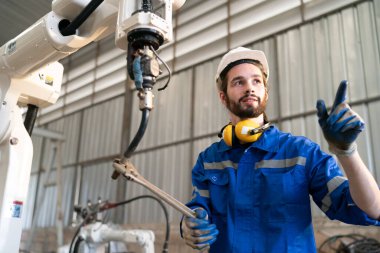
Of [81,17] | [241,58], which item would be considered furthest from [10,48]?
[241,58]

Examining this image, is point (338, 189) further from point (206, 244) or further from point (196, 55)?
point (196, 55)

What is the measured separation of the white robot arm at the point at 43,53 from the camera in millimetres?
1078

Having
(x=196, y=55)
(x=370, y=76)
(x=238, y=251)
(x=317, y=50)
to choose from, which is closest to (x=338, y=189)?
(x=238, y=251)

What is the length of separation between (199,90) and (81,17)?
4.53m

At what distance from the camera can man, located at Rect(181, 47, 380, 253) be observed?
1.00 metres

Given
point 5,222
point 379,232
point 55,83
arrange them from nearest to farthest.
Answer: point 5,222, point 55,83, point 379,232

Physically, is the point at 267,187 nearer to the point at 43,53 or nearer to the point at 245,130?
the point at 245,130

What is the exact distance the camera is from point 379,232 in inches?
144

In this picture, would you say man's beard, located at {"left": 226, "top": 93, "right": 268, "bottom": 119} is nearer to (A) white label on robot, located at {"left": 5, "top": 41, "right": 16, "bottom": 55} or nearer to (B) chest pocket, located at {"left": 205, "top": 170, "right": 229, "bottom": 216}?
(B) chest pocket, located at {"left": 205, "top": 170, "right": 229, "bottom": 216}

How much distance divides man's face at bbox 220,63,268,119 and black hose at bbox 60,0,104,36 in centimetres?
59

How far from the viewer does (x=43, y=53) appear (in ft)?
4.70

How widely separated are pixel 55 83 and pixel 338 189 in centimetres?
135

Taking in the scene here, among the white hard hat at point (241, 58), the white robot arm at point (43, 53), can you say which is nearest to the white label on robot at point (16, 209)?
the white robot arm at point (43, 53)

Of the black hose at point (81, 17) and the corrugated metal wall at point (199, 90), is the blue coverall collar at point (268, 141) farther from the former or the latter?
the corrugated metal wall at point (199, 90)
